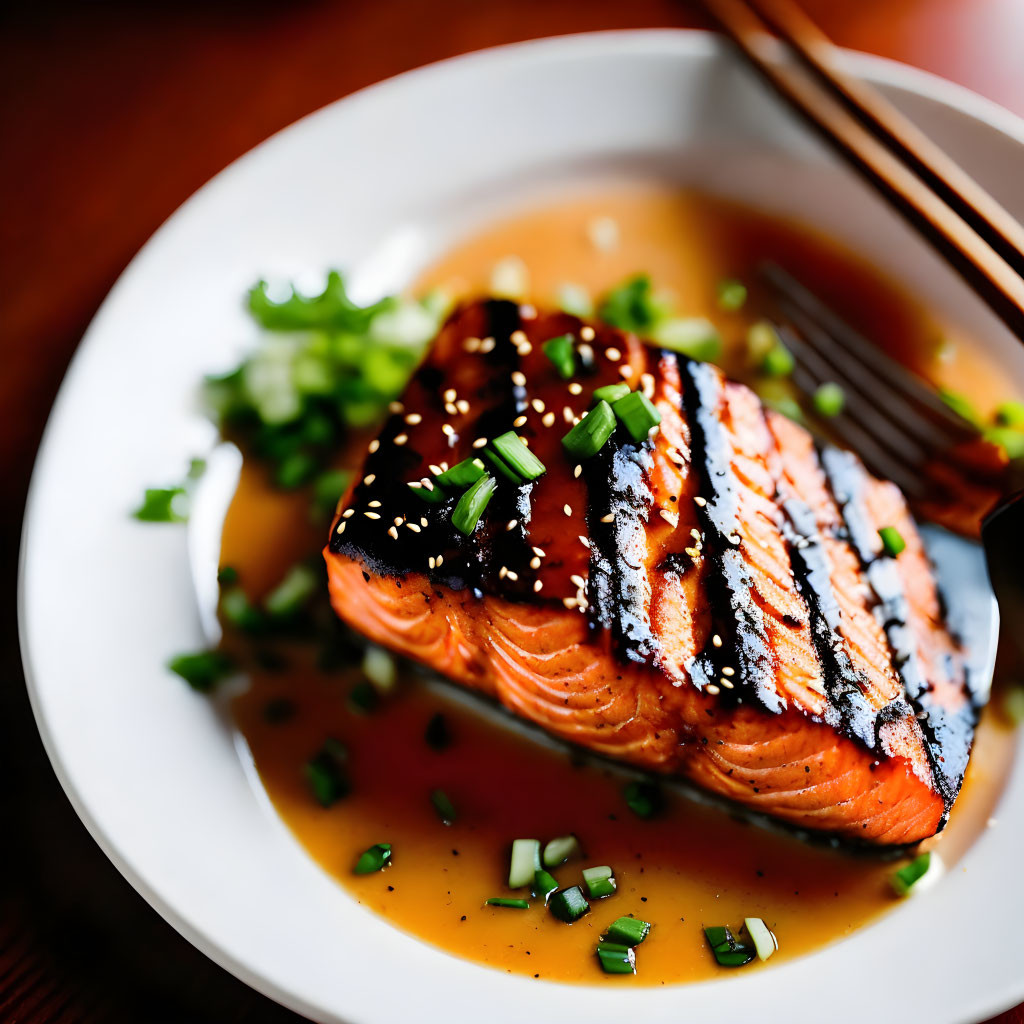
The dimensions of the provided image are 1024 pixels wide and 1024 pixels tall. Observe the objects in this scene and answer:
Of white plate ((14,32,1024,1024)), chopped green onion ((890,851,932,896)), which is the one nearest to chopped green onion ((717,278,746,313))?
white plate ((14,32,1024,1024))

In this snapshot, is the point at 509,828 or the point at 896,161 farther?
the point at 896,161

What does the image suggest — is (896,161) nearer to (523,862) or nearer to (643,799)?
(643,799)

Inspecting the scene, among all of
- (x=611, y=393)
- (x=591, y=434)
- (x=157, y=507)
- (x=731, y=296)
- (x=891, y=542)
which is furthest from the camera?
(x=731, y=296)

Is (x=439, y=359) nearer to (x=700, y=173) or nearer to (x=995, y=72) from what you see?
(x=700, y=173)

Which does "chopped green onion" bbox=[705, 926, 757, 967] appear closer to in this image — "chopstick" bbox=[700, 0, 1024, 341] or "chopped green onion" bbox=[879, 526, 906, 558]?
"chopped green onion" bbox=[879, 526, 906, 558]

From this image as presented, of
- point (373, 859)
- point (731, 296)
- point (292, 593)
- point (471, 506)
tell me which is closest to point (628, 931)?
point (373, 859)

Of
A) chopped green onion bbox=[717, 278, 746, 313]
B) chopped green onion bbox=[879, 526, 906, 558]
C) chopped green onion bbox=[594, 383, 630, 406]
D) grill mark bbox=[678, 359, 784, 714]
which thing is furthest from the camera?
chopped green onion bbox=[717, 278, 746, 313]
